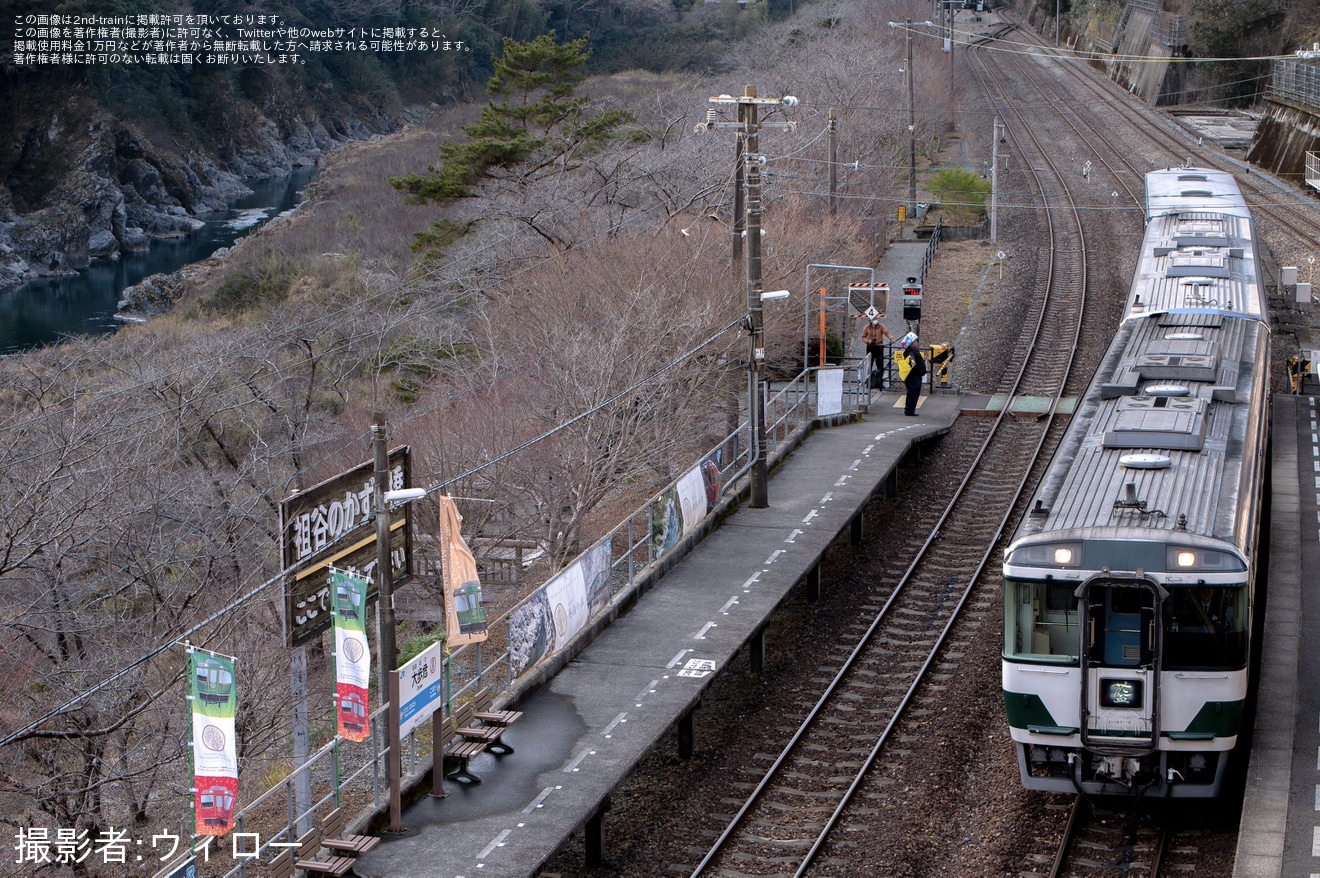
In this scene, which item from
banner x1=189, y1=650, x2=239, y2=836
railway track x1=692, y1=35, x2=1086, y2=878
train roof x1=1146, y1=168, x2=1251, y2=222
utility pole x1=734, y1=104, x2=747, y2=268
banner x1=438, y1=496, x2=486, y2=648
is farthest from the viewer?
train roof x1=1146, y1=168, x2=1251, y2=222

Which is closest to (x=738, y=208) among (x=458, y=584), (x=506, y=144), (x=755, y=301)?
(x=755, y=301)

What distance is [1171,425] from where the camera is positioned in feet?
52.2

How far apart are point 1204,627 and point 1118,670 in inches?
33.9

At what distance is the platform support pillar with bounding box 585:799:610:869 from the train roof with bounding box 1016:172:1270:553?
5206mm

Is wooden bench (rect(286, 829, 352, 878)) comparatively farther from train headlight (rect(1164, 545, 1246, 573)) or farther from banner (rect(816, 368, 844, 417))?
banner (rect(816, 368, 844, 417))

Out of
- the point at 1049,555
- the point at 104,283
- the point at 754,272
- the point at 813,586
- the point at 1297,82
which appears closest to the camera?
the point at 1049,555

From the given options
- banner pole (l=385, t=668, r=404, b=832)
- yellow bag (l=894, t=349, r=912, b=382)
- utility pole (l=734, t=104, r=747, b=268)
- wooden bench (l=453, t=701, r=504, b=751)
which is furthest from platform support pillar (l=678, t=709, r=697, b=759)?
yellow bag (l=894, t=349, r=912, b=382)

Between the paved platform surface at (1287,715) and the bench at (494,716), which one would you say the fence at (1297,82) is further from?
the bench at (494,716)

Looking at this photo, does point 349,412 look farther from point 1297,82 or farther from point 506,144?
point 1297,82

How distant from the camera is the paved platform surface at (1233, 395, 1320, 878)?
12.5 m

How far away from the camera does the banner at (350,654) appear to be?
12.9 metres

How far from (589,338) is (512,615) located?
39.4ft

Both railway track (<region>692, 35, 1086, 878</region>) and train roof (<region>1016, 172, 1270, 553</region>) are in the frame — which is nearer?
train roof (<region>1016, 172, 1270, 553</region>)

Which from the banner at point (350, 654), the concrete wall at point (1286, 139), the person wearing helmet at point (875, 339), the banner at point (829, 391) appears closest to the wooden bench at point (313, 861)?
the banner at point (350, 654)
